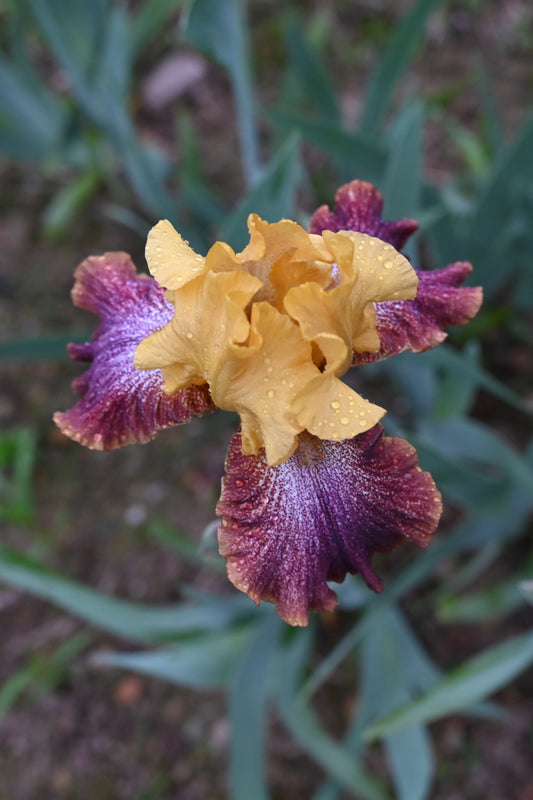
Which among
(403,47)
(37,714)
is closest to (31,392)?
(37,714)

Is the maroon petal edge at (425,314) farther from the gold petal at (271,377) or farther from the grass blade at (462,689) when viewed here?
the grass blade at (462,689)

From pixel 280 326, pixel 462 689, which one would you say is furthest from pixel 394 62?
pixel 462 689

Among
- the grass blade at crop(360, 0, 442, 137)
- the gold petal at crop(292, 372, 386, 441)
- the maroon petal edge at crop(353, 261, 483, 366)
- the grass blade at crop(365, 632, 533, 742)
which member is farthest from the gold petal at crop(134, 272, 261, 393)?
the grass blade at crop(360, 0, 442, 137)

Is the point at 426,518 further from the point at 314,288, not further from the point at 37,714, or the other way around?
the point at 37,714

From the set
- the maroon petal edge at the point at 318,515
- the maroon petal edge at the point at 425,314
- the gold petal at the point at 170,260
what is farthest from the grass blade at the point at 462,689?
the gold petal at the point at 170,260

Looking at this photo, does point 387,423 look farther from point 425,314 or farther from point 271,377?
point 271,377

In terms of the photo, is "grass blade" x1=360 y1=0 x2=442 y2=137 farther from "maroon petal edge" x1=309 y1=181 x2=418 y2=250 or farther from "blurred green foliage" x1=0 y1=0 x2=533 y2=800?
"maroon petal edge" x1=309 y1=181 x2=418 y2=250
